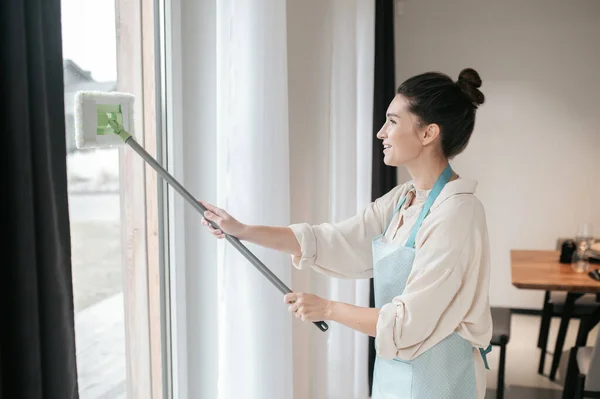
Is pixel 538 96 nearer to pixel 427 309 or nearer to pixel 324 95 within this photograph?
pixel 324 95

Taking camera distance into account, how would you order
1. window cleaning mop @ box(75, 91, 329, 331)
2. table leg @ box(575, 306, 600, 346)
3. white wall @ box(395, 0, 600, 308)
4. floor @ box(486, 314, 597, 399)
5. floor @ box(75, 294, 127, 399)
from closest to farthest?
window cleaning mop @ box(75, 91, 329, 331)
floor @ box(75, 294, 127, 399)
table leg @ box(575, 306, 600, 346)
floor @ box(486, 314, 597, 399)
white wall @ box(395, 0, 600, 308)

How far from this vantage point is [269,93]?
4.76 feet

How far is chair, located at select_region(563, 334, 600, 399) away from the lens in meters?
2.31

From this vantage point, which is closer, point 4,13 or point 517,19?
point 4,13

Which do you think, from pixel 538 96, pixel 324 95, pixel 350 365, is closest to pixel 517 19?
pixel 538 96

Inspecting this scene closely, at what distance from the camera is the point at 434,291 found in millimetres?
1220

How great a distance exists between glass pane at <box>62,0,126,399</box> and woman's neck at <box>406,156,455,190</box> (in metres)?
0.79

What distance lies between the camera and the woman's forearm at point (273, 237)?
1389mm

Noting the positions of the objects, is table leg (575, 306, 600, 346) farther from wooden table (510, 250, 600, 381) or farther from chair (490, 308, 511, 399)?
chair (490, 308, 511, 399)

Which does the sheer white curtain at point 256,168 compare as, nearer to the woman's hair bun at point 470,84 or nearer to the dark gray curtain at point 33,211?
the woman's hair bun at point 470,84

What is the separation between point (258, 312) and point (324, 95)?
1.18 m

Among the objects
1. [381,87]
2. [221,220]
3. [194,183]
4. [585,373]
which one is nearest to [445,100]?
[221,220]

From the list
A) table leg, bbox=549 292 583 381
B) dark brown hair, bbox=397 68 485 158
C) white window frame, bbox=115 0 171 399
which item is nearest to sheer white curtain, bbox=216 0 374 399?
white window frame, bbox=115 0 171 399

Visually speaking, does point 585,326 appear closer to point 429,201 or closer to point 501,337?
point 501,337
